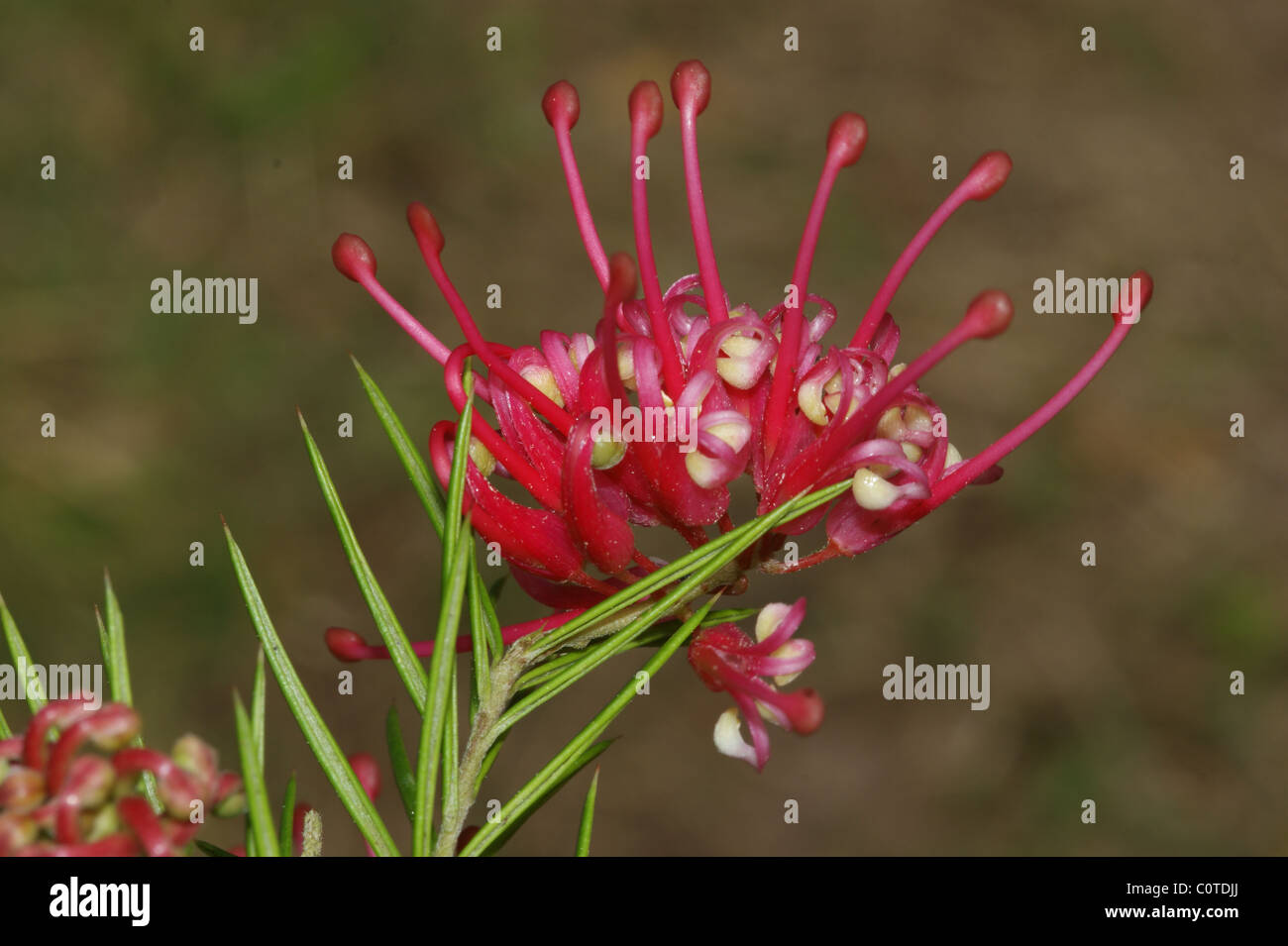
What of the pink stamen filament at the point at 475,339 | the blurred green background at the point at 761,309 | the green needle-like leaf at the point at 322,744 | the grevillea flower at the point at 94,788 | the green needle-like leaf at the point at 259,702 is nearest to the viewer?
the grevillea flower at the point at 94,788

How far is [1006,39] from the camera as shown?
521 cm

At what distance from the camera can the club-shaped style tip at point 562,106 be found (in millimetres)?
1370

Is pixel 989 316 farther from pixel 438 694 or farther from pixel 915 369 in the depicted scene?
pixel 438 694

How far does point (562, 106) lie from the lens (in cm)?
137

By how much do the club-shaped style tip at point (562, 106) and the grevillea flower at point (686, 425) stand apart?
0.08 m

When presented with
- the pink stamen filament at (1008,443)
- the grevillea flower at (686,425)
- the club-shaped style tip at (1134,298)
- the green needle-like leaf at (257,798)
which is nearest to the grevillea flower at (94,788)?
the green needle-like leaf at (257,798)

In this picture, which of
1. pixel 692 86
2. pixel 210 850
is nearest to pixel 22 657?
pixel 210 850

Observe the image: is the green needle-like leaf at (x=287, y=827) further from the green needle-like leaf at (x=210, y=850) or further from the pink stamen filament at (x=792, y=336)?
the pink stamen filament at (x=792, y=336)

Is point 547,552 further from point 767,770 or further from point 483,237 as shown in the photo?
point 483,237

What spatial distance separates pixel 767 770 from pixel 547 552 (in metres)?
3.29

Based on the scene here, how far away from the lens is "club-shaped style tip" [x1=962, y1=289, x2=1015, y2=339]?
3.64ft
